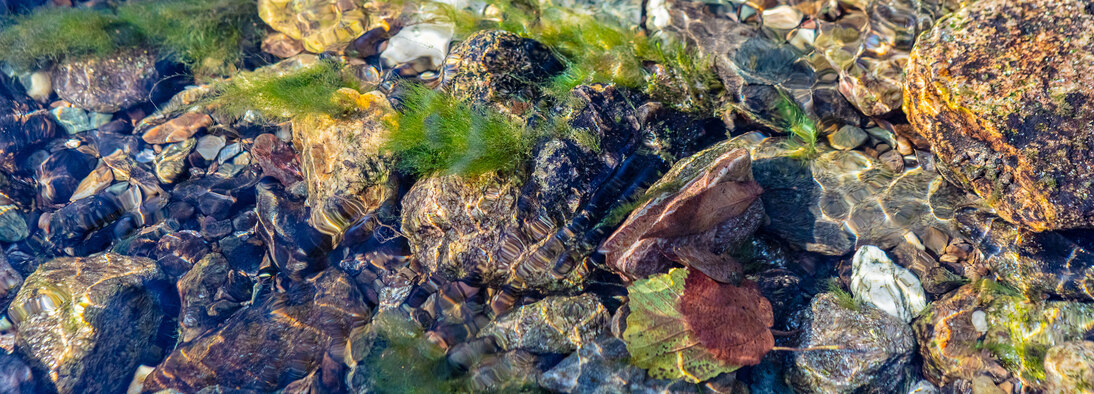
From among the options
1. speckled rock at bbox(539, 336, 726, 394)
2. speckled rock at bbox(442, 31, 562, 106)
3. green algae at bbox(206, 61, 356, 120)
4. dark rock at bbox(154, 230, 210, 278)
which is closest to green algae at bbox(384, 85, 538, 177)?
speckled rock at bbox(442, 31, 562, 106)

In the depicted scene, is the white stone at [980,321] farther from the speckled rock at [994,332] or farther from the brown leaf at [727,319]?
the brown leaf at [727,319]

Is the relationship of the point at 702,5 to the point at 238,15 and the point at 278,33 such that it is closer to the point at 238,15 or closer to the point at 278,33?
the point at 278,33

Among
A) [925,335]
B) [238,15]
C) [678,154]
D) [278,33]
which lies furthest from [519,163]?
[238,15]

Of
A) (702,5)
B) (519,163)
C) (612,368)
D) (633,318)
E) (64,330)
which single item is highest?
(702,5)

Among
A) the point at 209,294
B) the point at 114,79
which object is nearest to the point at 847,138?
the point at 209,294

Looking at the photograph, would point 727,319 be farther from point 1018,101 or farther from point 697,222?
point 1018,101

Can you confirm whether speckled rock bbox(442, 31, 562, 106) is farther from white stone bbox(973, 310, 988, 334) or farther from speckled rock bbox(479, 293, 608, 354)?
white stone bbox(973, 310, 988, 334)
